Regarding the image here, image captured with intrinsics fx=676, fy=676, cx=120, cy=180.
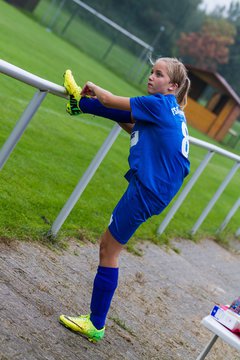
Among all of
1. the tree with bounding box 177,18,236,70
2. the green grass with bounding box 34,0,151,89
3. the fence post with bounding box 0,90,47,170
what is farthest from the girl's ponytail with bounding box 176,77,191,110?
the tree with bounding box 177,18,236,70

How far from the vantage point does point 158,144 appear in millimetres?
3891

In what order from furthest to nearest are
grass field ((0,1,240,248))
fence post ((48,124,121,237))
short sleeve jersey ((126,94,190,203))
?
1. grass field ((0,1,240,248))
2. fence post ((48,124,121,237))
3. short sleeve jersey ((126,94,190,203))

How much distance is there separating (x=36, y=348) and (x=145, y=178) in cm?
111

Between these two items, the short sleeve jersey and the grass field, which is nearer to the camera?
the short sleeve jersey

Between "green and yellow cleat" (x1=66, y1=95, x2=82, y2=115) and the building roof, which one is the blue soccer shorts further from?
the building roof

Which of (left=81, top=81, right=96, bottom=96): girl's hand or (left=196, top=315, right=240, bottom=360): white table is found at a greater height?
(left=81, top=81, right=96, bottom=96): girl's hand

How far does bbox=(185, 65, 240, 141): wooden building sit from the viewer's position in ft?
104

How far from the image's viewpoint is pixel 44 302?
421cm

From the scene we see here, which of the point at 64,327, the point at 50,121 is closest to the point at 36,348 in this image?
the point at 64,327

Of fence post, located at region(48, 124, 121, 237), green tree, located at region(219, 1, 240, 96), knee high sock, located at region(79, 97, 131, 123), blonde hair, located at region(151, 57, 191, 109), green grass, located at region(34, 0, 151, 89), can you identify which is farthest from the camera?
green tree, located at region(219, 1, 240, 96)

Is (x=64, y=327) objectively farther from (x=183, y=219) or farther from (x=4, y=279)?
(x=183, y=219)

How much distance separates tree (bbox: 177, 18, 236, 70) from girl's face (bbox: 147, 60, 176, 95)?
225 ft

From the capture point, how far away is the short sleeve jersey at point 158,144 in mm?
3859

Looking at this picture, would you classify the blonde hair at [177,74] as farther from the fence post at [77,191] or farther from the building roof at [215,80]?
the building roof at [215,80]
